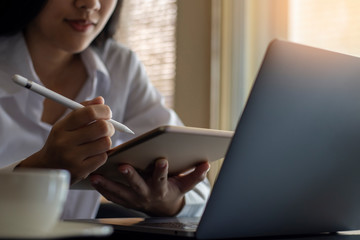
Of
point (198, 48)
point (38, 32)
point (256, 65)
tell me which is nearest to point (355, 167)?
point (38, 32)

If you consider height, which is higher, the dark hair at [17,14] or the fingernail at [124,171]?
the dark hair at [17,14]

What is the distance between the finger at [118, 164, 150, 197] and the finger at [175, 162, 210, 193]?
8 cm

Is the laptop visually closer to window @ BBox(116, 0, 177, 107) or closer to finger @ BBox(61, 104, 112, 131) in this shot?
finger @ BBox(61, 104, 112, 131)

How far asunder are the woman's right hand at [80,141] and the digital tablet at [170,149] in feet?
0.08

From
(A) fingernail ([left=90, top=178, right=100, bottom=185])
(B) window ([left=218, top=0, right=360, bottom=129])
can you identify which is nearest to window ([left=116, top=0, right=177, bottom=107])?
(B) window ([left=218, top=0, right=360, bottom=129])

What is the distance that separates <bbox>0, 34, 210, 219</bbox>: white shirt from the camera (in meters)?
1.21

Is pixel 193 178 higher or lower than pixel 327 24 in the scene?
lower

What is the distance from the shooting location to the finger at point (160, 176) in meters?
0.78

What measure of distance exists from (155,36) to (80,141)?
1.70 meters

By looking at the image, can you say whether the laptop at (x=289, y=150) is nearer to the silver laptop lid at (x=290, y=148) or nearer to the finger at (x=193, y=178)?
the silver laptop lid at (x=290, y=148)

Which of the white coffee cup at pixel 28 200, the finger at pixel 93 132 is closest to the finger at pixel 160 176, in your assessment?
the finger at pixel 93 132

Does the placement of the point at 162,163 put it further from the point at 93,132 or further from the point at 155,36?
the point at 155,36

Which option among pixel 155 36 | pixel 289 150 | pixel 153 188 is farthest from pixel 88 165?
pixel 155 36

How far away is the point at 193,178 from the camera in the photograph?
90 cm
